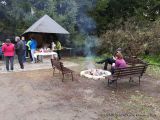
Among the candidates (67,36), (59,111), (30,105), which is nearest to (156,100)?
(59,111)

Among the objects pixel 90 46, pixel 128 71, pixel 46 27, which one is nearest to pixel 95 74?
pixel 128 71

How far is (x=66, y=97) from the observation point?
32.2 feet

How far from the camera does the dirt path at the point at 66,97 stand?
8.10 metres

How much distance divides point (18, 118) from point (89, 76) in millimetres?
5553

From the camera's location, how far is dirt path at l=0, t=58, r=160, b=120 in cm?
810

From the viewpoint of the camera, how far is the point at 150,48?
62.7 feet

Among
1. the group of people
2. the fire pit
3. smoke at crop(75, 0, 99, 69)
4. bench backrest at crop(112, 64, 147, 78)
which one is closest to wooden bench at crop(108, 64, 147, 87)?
bench backrest at crop(112, 64, 147, 78)

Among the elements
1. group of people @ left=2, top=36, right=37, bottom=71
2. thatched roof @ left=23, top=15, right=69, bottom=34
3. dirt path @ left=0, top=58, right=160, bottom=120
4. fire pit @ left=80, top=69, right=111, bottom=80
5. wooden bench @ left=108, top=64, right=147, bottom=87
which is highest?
thatched roof @ left=23, top=15, right=69, bottom=34

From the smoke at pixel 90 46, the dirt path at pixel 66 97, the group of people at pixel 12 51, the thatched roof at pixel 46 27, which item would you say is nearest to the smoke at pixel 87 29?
the smoke at pixel 90 46

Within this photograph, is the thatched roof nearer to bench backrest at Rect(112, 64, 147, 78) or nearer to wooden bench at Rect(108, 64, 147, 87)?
wooden bench at Rect(108, 64, 147, 87)

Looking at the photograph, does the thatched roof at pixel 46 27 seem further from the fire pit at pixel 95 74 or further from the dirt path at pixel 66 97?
the fire pit at pixel 95 74

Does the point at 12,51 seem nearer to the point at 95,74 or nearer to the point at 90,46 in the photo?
the point at 95,74

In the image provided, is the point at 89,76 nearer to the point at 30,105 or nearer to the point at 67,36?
the point at 30,105

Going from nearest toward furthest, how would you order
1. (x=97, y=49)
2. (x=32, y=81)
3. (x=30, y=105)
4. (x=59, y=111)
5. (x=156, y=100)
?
(x=59, y=111) → (x=30, y=105) → (x=156, y=100) → (x=32, y=81) → (x=97, y=49)
